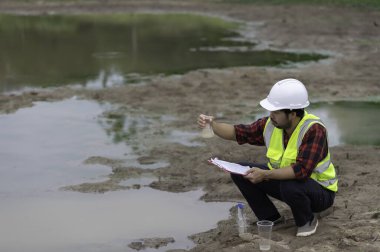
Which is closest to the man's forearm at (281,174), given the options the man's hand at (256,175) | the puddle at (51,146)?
the man's hand at (256,175)

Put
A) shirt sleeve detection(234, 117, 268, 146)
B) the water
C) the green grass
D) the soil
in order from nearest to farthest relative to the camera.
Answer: the water → the soil → shirt sleeve detection(234, 117, 268, 146) → the green grass

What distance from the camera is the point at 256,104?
13305 millimetres

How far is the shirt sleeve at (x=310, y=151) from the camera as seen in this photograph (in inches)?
245

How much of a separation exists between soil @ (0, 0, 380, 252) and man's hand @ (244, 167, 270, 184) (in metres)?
0.50

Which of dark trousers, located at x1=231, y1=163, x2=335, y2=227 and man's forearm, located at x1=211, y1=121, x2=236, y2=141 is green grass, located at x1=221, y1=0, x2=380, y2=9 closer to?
man's forearm, located at x1=211, y1=121, x2=236, y2=141

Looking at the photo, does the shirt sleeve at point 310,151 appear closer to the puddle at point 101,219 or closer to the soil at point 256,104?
the soil at point 256,104

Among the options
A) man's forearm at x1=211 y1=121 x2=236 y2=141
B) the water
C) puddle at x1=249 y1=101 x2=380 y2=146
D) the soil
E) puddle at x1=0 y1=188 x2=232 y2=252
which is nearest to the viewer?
the water

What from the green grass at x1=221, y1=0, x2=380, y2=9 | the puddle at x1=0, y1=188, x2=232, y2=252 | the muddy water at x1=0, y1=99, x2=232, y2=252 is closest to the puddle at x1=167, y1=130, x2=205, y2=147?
the muddy water at x1=0, y1=99, x2=232, y2=252

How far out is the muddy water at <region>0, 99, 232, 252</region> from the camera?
732cm

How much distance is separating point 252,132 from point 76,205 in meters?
2.37

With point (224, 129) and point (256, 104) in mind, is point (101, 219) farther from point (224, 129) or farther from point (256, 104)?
point (256, 104)

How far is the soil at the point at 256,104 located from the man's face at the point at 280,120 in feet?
3.02

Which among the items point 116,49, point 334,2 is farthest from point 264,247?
point 334,2

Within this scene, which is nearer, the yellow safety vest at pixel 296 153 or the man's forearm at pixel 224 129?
the yellow safety vest at pixel 296 153
